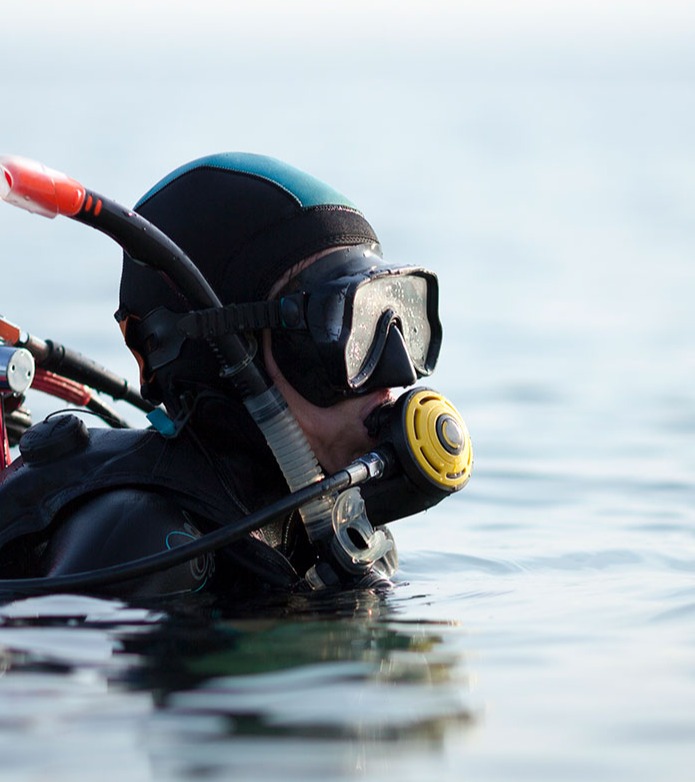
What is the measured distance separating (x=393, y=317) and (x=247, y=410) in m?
0.39

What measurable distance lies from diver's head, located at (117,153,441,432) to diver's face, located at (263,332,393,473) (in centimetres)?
2

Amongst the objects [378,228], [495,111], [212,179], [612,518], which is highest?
[495,111]

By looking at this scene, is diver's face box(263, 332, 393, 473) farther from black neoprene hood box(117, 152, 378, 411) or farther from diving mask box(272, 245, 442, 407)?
black neoprene hood box(117, 152, 378, 411)

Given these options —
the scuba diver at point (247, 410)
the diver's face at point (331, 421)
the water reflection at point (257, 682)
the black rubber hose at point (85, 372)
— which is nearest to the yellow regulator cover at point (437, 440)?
the scuba diver at point (247, 410)

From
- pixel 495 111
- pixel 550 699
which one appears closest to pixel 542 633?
pixel 550 699

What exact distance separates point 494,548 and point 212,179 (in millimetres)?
1760

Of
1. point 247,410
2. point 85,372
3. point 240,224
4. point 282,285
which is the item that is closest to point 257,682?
point 247,410

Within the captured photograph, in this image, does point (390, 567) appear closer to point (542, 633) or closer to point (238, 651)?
point (542, 633)

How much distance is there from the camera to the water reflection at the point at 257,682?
232 centimetres

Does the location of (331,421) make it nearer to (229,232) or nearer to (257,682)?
(229,232)

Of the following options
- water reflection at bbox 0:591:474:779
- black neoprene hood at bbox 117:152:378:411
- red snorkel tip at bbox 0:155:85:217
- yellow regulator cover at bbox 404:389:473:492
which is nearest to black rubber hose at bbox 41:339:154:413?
black neoprene hood at bbox 117:152:378:411

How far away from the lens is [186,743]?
7.73 feet

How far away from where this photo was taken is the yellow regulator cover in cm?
348

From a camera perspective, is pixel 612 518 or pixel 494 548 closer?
pixel 494 548
